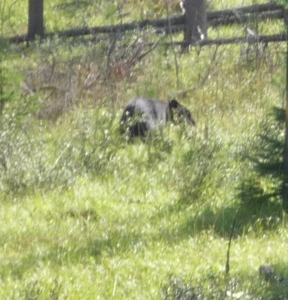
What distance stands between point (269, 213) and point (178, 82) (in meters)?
6.66

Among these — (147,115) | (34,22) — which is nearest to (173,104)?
(147,115)

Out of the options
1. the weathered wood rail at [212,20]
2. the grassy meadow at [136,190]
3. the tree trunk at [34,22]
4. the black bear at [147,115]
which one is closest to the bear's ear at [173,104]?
the black bear at [147,115]

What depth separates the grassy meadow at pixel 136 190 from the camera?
6.66 metres

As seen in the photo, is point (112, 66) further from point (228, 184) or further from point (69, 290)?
point (69, 290)

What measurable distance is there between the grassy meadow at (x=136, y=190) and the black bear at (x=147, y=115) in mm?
198

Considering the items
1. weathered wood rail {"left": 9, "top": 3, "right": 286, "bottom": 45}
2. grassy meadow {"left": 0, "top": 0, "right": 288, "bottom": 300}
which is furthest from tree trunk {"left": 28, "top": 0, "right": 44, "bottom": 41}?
grassy meadow {"left": 0, "top": 0, "right": 288, "bottom": 300}

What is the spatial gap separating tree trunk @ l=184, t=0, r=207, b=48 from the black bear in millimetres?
6125

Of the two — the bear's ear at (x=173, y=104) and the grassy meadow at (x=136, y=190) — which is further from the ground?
the bear's ear at (x=173, y=104)

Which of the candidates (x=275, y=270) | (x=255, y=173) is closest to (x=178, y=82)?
(x=255, y=173)

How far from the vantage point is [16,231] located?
25.7 ft

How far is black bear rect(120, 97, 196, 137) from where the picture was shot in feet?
36.3

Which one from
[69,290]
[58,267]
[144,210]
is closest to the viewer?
[69,290]

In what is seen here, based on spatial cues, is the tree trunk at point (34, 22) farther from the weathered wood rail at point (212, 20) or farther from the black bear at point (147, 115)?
the black bear at point (147, 115)

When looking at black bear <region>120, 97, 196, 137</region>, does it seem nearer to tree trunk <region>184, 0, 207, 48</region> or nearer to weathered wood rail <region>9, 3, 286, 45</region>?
tree trunk <region>184, 0, 207, 48</region>
